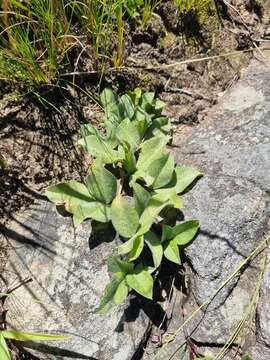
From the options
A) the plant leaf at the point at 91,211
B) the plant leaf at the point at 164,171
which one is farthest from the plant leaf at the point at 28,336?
the plant leaf at the point at 164,171

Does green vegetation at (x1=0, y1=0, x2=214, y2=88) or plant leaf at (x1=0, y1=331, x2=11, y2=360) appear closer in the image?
plant leaf at (x1=0, y1=331, x2=11, y2=360)

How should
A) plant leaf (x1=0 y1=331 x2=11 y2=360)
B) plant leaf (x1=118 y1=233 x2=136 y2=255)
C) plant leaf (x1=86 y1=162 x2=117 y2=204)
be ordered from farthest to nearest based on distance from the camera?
plant leaf (x1=86 y1=162 x2=117 y2=204) < plant leaf (x1=118 y1=233 x2=136 y2=255) < plant leaf (x1=0 y1=331 x2=11 y2=360)

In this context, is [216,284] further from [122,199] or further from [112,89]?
[112,89]

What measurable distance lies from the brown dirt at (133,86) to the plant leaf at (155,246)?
0.43 metres

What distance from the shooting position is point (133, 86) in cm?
214

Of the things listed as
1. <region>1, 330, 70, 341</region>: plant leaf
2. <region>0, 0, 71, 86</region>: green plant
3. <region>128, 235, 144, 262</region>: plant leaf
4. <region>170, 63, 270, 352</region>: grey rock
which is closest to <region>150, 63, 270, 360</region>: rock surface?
<region>170, 63, 270, 352</region>: grey rock

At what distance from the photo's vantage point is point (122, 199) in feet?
5.98

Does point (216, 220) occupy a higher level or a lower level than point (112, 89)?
lower

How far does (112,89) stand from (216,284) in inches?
35.9

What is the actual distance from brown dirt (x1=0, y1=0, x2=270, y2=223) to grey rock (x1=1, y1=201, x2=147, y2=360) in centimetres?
13

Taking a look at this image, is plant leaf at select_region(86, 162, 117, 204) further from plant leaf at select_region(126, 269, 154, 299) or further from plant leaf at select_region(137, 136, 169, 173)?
plant leaf at select_region(126, 269, 154, 299)

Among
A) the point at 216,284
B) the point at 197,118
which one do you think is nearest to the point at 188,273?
the point at 216,284

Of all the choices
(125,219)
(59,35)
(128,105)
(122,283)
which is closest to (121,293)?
(122,283)

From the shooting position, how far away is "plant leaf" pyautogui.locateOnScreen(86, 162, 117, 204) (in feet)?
6.04
